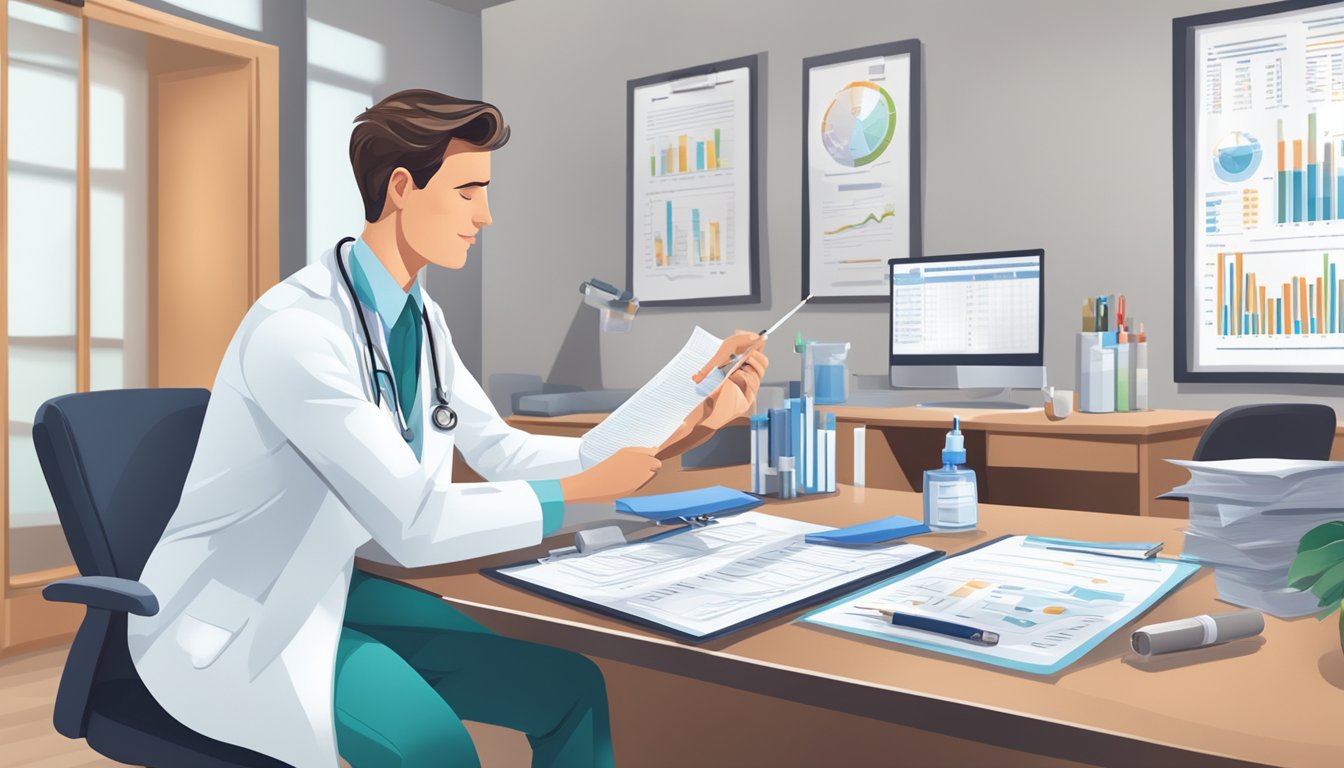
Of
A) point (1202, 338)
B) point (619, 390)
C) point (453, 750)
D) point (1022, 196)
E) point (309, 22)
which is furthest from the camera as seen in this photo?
point (309, 22)

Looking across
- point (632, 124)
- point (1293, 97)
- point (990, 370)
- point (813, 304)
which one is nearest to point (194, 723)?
point (990, 370)

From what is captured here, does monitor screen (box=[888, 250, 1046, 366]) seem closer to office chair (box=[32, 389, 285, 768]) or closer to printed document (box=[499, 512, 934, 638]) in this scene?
printed document (box=[499, 512, 934, 638])

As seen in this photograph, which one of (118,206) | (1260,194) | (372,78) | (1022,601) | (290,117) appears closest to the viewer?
(1022,601)

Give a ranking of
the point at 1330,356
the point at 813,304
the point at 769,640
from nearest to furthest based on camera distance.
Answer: the point at 769,640 → the point at 1330,356 → the point at 813,304

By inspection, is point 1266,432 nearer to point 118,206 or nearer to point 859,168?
point 859,168

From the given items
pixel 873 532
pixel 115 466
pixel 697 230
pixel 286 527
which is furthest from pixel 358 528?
pixel 697 230

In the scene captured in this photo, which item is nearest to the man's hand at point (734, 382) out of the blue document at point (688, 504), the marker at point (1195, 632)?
the blue document at point (688, 504)

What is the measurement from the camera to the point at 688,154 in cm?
420

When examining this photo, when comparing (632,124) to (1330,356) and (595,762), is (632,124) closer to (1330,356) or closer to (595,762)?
(1330,356)

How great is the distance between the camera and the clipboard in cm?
90

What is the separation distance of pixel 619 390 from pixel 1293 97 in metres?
2.62

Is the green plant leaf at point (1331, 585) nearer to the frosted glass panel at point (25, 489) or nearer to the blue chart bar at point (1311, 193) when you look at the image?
the blue chart bar at point (1311, 193)

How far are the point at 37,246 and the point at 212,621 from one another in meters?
3.02

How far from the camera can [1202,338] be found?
3121 millimetres
